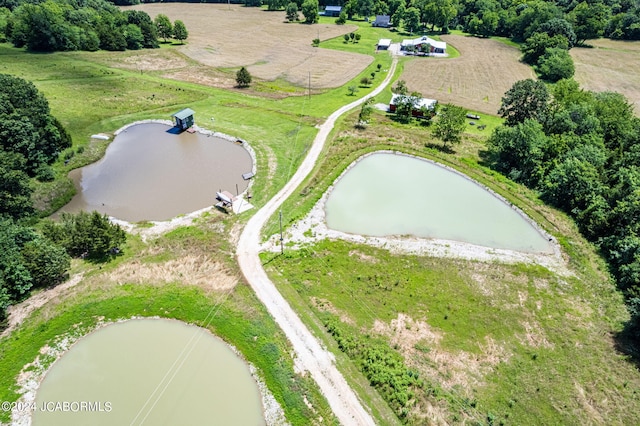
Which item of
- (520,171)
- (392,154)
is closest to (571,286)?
(520,171)

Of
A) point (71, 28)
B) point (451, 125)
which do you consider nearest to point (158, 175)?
point (451, 125)

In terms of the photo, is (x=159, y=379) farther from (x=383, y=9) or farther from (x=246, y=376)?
(x=383, y=9)

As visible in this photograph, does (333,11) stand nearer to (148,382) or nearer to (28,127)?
(28,127)

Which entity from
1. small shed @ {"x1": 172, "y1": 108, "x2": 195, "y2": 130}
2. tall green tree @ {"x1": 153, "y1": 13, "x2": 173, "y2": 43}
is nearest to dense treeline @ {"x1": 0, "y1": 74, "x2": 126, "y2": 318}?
small shed @ {"x1": 172, "y1": 108, "x2": 195, "y2": 130}

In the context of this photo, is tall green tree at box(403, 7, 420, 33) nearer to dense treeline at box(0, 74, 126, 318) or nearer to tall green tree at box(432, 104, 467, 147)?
tall green tree at box(432, 104, 467, 147)

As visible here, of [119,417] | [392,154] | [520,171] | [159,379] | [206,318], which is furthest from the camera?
[392,154]

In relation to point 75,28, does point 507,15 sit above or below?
above

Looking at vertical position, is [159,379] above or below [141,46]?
below

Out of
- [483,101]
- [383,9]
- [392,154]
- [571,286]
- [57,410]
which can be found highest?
[383,9]
